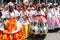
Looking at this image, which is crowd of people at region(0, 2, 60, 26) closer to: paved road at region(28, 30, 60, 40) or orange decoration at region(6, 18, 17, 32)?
paved road at region(28, 30, 60, 40)

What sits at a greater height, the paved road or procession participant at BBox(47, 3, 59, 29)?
procession participant at BBox(47, 3, 59, 29)

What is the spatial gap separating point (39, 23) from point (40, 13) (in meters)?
0.77

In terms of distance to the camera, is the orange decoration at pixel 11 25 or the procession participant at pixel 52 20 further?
the procession participant at pixel 52 20

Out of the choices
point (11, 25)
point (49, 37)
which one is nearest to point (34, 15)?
point (49, 37)

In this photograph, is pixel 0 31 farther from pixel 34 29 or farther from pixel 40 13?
pixel 40 13

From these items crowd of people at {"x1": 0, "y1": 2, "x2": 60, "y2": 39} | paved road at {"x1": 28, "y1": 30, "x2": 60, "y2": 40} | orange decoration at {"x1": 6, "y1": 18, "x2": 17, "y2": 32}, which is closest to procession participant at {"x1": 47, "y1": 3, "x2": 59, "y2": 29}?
crowd of people at {"x1": 0, "y1": 2, "x2": 60, "y2": 39}

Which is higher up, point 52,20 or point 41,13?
point 41,13

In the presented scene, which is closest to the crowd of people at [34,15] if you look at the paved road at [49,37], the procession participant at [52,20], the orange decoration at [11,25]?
the procession participant at [52,20]

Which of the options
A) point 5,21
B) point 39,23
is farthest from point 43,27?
point 5,21

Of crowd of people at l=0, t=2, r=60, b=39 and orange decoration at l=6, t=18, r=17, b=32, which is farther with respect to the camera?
crowd of people at l=0, t=2, r=60, b=39

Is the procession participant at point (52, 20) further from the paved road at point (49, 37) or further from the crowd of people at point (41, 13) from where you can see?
the paved road at point (49, 37)

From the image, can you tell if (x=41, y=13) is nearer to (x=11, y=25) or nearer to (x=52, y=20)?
(x=52, y=20)

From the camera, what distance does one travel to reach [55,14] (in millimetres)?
12383

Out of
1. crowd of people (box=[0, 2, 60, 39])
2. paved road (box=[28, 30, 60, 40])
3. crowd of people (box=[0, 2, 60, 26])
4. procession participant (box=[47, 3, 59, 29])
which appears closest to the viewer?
crowd of people (box=[0, 2, 60, 39])
